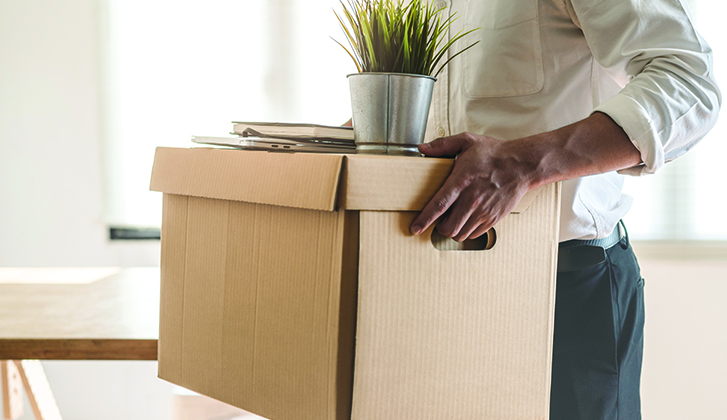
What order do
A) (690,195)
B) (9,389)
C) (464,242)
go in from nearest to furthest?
(464,242) → (9,389) → (690,195)

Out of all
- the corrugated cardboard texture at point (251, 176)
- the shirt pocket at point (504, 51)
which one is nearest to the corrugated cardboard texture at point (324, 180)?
the corrugated cardboard texture at point (251, 176)

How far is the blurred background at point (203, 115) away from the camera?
2.03 metres

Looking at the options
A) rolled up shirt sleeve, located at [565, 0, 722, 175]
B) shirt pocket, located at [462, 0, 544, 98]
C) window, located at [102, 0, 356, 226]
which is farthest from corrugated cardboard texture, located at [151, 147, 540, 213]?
window, located at [102, 0, 356, 226]

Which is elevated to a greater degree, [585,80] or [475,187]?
[585,80]

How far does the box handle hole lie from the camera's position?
21.9 inches

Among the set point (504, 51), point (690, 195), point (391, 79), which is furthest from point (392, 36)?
point (690, 195)

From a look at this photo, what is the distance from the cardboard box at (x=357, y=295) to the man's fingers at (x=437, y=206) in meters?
0.01

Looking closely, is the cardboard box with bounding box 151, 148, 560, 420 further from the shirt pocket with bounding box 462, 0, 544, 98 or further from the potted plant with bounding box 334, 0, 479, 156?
the shirt pocket with bounding box 462, 0, 544, 98

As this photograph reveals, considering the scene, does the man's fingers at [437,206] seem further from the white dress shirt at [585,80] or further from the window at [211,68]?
the window at [211,68]

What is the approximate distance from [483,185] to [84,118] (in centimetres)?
203

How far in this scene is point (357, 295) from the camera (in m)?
0.50

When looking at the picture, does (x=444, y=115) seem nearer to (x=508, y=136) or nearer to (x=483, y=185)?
(x=508, y=136)

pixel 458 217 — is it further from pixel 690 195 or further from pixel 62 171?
pixel 62 171

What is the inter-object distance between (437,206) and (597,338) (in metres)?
0.57
